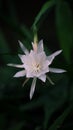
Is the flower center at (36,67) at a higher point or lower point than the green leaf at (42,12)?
lower

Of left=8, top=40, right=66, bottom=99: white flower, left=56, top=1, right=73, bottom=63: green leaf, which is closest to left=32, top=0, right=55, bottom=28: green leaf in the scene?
left=8, top=40, right=66, bottom=99: white flower

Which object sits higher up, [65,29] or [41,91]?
[65,29]

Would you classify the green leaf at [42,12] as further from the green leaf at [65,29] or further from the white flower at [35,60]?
the green leaf at [65,29]

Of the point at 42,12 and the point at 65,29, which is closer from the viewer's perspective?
the point at 42,12

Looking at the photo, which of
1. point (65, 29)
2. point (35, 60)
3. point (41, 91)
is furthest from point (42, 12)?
point (41, 91)

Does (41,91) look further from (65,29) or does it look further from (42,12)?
(42,12)

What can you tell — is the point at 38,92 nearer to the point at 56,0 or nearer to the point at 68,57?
the point at 68,57

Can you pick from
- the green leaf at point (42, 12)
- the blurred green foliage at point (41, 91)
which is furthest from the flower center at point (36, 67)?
the blurred green foliage at point (41, 91)

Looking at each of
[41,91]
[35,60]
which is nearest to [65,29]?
[41,91]
